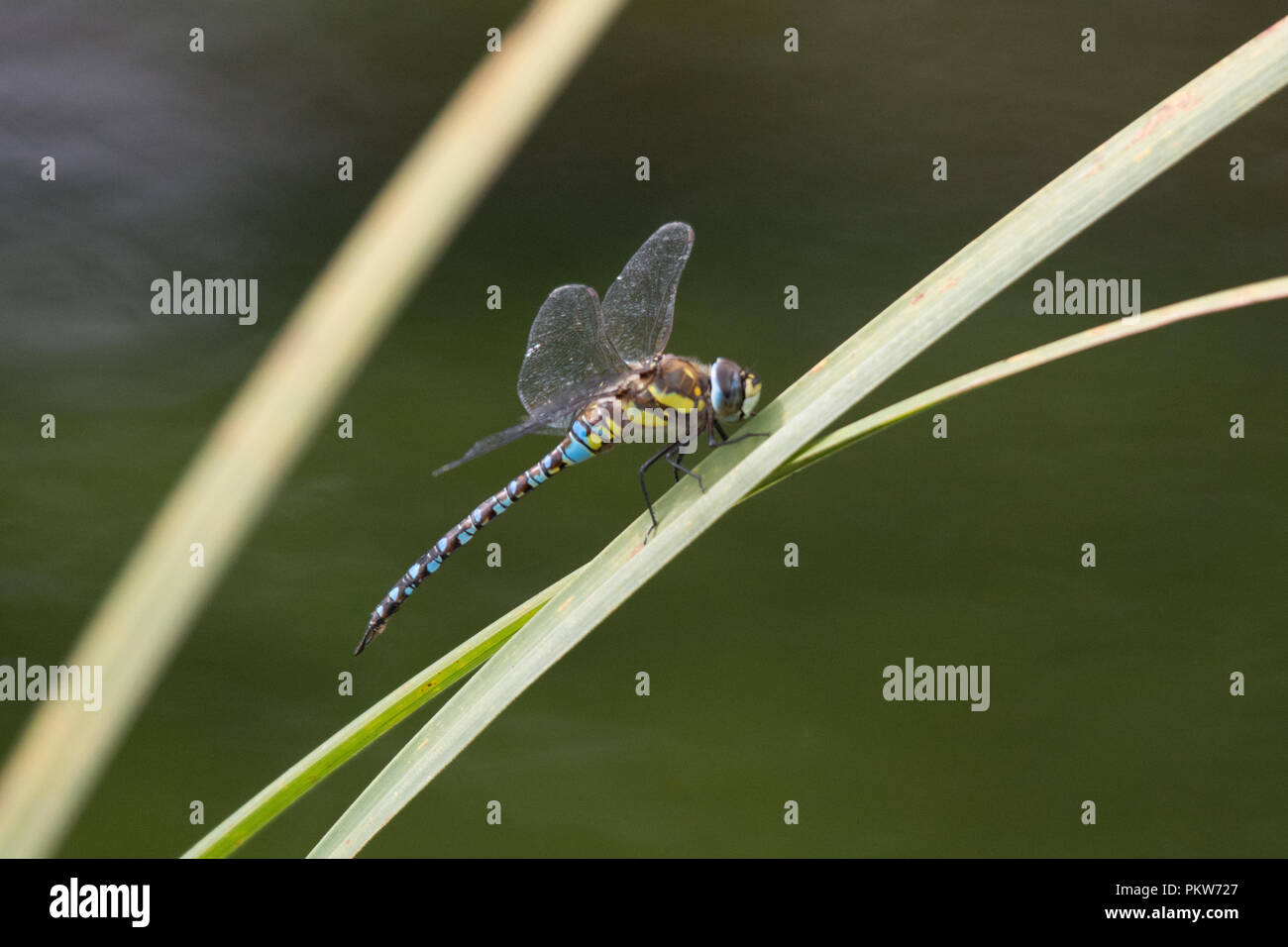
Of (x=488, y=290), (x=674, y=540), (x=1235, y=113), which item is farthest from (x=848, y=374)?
(x=488, y=290)

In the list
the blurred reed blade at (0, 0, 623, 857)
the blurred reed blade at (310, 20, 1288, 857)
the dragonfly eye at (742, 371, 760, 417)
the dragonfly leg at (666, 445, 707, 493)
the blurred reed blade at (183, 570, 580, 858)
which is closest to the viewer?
the blurred reed blade at (0, 0, 623, 857)

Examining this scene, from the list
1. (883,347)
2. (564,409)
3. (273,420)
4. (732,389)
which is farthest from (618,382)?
(273,420)

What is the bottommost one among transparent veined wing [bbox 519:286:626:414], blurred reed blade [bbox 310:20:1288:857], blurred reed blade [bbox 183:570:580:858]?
blurred reed blade [bbox 183:570:580:858]

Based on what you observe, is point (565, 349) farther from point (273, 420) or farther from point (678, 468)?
point (273, 420)

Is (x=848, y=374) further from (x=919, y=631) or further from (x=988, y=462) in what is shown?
(x=988, y=462)

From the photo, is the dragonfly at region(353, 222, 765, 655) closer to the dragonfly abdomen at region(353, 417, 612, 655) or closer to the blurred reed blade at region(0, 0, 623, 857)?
the dragonfly abdomen at region(353, 417, 612, 655)

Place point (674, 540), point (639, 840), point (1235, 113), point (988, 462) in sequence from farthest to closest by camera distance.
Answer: point (988, 462)
point (639, 840)
point (674, 540)
point (1235, 113)

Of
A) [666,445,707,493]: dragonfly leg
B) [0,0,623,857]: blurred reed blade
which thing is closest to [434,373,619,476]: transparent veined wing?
[666,445,707,493]: dragonfly leg
